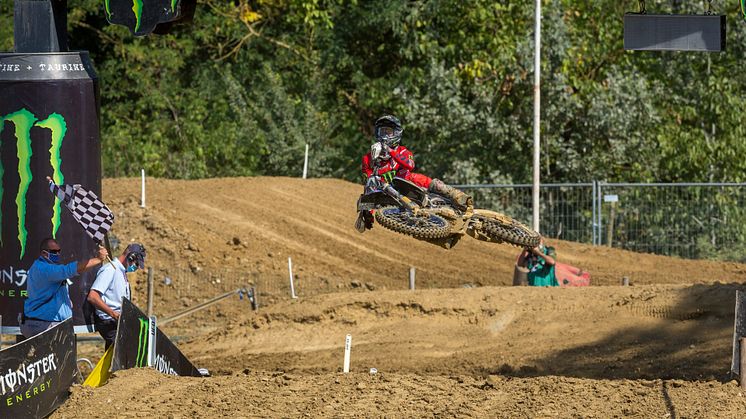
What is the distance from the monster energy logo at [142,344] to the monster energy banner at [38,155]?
0.97 metres

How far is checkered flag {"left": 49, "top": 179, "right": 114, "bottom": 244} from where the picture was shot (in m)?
12.5

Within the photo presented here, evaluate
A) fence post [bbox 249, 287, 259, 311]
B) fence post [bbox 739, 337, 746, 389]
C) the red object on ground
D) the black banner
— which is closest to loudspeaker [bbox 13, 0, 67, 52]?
the black banner

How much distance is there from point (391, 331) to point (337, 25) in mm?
19449

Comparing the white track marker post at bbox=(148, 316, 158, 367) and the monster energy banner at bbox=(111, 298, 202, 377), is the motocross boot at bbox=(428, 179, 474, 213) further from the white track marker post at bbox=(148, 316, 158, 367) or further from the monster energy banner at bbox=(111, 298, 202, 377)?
the white track marker post at bbox=(148, 316, 158, 367)

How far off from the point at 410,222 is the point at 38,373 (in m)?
3.70

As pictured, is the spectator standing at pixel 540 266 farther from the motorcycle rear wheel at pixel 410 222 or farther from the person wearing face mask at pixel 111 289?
the motorcycle rear wheel at pixel 410 222

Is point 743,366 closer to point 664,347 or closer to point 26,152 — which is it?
point 664,347

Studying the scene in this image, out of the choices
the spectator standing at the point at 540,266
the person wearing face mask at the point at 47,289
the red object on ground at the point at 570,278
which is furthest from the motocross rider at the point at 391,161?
the red object on ground at the point at 570,278

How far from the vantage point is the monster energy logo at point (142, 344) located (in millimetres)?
12953

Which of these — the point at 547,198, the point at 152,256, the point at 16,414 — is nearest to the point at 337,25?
the point at 547,198

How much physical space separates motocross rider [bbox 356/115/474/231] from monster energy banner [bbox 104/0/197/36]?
11.1 feet

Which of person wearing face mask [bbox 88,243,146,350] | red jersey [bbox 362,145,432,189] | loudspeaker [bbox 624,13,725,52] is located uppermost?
loudspeaker [bbox 624,13,725,52]

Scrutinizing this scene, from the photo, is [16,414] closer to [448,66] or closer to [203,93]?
[448,66]

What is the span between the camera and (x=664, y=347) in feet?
54.0
